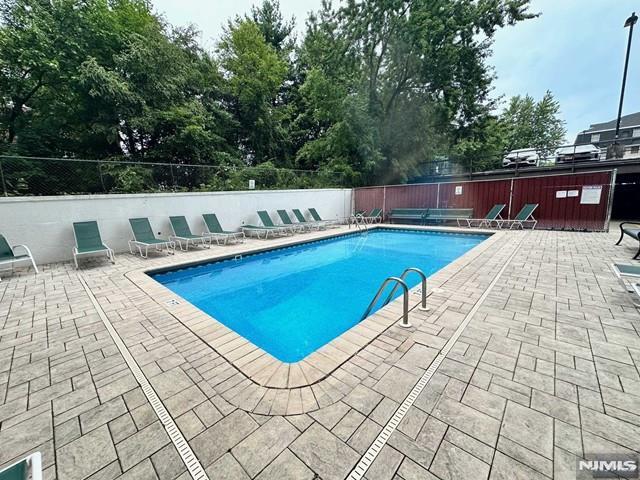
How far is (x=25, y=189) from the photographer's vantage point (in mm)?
5543

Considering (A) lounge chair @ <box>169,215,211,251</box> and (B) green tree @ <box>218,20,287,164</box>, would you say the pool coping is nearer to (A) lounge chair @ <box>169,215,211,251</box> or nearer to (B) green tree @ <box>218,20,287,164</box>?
(A) lounge chair @ <box>169,215,211,251</box>

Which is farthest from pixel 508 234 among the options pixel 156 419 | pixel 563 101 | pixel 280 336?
pixel 563 101

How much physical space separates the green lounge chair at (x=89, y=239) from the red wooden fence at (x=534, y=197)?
1094cm

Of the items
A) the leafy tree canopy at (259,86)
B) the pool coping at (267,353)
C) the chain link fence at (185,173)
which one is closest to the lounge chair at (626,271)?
the pool coping at (267,353)

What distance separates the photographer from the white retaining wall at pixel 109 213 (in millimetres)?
5336

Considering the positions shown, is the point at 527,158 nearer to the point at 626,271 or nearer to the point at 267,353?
the point at 626,271

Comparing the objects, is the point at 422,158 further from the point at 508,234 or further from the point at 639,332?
the point at 639,332

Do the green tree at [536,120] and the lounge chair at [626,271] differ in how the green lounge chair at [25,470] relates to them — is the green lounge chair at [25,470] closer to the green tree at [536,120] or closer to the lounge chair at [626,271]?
the lounge chair at [626,271]

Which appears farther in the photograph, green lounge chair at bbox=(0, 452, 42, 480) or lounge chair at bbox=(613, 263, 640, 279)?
lounge chair at bbox=(613, 263, 640, 279)

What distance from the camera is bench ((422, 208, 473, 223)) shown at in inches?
416
